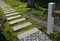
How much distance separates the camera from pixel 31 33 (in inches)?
255

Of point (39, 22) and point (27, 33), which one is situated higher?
point (39, 22)

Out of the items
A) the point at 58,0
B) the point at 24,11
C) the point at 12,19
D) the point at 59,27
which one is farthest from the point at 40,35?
the point at 58,0

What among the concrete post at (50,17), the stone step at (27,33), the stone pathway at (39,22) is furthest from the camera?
the stone pathway at (39,22)

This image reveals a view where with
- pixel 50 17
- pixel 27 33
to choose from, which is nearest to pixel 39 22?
pixel 27 33

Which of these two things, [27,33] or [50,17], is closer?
[50,17]

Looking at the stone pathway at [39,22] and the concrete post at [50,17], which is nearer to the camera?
the concrete post at [50,17]

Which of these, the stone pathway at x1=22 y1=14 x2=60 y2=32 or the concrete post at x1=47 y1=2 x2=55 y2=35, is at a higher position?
the concrete post at x1=47 y1=2 x2=55 y2=35

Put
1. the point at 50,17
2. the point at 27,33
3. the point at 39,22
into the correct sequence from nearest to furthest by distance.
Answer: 1. the point at 50,17
2. the point at 27,33
3. the point at 39,22

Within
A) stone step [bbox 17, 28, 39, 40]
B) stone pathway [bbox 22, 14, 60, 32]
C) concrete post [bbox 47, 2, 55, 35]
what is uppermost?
concrete post [bbox 47, 2, 55, 35]

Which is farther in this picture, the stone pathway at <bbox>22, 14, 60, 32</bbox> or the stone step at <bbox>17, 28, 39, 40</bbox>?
the stone pathway at <bbox>22, 14, 60, 32</bbox>

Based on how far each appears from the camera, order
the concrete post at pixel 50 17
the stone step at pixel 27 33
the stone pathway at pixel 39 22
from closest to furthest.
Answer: the concrete post at pixel 50 17, the stone step at pixel 27 33, the stone pathway at pixel 39 22

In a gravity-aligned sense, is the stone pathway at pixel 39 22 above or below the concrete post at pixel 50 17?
below

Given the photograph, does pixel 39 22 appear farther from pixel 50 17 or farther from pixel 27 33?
pixel 50 17

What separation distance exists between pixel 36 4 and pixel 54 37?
4210 millimetres
